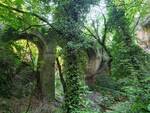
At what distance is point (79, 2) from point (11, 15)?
8.57 feet

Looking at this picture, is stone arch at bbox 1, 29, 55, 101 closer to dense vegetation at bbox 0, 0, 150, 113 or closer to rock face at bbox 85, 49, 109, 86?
dense vegetation at bbox 0, 0, 150, 113

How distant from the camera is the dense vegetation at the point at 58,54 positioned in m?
10.2

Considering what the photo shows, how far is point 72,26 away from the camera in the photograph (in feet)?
33.3

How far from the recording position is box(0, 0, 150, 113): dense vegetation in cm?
1018

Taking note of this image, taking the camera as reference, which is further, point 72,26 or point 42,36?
point 42,36

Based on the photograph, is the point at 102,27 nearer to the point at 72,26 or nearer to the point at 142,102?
the point at 72,26

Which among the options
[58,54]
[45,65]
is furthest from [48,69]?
[58,54]

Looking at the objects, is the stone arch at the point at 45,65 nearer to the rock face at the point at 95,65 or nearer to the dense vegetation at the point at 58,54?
the dense vegetation at the point at 58,54

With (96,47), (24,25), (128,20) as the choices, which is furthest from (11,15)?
(96,47)

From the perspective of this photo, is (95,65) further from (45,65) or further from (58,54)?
(58,54)

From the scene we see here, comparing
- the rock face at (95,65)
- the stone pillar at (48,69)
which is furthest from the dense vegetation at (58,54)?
the rock face at (95,65)

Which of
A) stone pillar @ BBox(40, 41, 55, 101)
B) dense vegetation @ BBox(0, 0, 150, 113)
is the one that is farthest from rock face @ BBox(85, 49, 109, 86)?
stone pillar @ BBox(40, 41, 55, 101)

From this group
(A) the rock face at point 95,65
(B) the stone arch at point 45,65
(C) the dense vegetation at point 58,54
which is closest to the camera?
(C) the dense vegetation at point 58,54

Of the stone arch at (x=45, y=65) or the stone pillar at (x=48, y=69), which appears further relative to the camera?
the stone pillar at (x=48, y=69)
